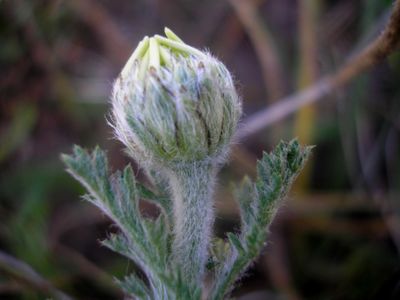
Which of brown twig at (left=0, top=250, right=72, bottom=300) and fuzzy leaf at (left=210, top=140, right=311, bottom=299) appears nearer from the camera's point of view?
fuzzy leaf at (left=210, top=140, right=311, bottom=299)

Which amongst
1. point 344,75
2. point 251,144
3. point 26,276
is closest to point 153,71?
point 26,276

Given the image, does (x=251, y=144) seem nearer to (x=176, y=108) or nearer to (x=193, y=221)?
(x=193, y=221)

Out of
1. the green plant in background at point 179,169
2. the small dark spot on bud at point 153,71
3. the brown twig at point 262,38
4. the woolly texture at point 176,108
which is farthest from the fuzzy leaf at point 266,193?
the brown twig at point 262,38

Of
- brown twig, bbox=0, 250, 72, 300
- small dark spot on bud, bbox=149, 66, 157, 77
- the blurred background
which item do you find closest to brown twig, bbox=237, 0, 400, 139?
the blurred background

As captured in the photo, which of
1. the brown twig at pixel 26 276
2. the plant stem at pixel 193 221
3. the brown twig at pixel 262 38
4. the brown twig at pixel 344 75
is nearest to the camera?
the plant stem at pixel 193 221

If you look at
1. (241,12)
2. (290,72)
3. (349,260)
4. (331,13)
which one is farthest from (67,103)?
(349,260)

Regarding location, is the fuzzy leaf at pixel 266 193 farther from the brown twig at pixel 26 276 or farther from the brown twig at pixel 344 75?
the brown twig at pixel 26 276

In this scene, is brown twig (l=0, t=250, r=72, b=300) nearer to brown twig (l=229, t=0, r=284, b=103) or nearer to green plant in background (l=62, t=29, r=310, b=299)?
green plant in background (l=62, t=29, r=310, b=299)
